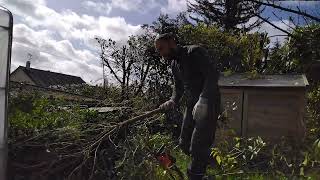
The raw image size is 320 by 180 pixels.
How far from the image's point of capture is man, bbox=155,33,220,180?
465 cm

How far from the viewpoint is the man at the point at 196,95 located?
465 cm

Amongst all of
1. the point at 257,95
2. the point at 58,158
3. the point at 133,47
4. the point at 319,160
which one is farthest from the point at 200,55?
the point at 133,47

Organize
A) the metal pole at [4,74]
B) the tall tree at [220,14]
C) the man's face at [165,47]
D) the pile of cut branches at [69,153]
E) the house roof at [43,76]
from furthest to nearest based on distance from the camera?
the house roof at [43,76] < the tall tree at [220,14] < the pile of cut branches at [69,153] < the man's face at [165,47] < the metal pole at [4,74]

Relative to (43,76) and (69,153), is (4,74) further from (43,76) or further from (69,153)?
(43,76)

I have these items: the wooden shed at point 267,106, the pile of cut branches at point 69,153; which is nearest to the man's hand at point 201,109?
the pile of cut branches at point 69,153

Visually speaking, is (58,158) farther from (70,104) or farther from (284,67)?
(284,67)

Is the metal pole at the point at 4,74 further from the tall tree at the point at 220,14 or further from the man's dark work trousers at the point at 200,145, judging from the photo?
the tall tree at the point at 220,14

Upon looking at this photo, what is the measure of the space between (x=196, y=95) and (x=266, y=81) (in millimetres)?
6234

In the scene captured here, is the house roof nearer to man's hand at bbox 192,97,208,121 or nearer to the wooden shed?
the wooden shed

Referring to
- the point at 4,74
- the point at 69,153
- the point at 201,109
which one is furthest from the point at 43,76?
the point at 201,109

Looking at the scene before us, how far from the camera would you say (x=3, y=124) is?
4449mm

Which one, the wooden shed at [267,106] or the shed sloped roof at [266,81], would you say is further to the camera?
the shed sloped roof at [266,81]

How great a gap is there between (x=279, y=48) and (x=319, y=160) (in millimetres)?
9279

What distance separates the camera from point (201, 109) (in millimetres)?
4645
